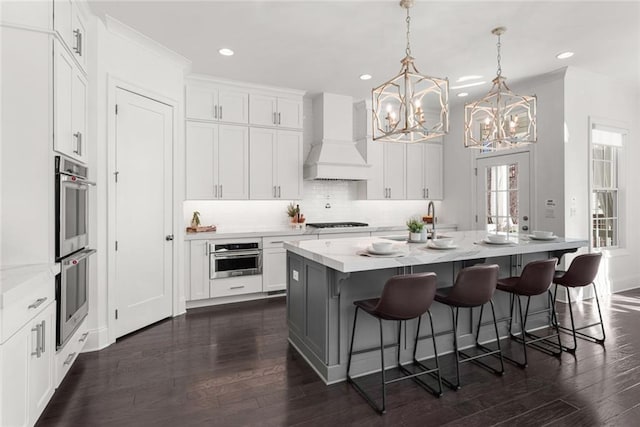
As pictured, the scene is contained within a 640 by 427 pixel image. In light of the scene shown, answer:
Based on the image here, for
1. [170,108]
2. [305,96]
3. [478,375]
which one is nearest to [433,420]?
[478,375]

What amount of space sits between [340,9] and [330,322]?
2.66m

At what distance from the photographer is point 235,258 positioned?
4625mm

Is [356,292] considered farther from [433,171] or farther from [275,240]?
[433,171]

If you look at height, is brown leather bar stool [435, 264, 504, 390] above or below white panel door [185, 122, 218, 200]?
below

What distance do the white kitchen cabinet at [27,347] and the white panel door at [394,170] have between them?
493 cm

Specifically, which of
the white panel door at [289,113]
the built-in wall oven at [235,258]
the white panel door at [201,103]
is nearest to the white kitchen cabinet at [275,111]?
the white panel door at [289,113]

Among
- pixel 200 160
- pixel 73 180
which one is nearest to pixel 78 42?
pixel 73 180

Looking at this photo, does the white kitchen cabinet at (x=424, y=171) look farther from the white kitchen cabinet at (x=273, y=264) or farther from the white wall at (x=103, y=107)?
the white wall at (x=103, y=107)

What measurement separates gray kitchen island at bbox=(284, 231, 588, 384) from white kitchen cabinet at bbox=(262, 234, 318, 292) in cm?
153

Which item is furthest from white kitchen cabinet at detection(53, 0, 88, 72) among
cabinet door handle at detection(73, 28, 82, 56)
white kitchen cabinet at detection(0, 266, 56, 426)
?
white kitchen cabinet at detection(0, 266, 56, 426)

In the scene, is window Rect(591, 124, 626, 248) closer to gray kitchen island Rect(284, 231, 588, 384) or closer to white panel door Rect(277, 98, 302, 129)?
gray kitchen island Rect(284, 231, 588, 384)

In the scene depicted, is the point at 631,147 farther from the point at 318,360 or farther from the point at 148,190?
the point at 148,190

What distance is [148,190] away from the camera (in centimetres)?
376

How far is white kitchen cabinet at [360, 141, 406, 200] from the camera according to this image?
19.4ft
